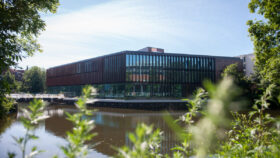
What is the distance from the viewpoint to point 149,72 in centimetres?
4850

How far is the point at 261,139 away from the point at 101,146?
324 inches

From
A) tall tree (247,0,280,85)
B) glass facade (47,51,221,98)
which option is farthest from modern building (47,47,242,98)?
tall tree (247,0,280,85)

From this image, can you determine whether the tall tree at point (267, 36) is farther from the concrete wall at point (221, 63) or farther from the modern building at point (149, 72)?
the concrete wall at point (221, 63)

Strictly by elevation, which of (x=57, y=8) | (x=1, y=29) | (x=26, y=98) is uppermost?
(x=57, y=8)

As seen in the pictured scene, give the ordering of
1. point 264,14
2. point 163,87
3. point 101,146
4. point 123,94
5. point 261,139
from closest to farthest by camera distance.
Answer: point 261,139
point 101,146
point 264,14
point 123,94
point 163,87

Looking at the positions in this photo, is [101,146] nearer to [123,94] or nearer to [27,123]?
[27,123]

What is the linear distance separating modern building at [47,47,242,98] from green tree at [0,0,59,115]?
3573 cm

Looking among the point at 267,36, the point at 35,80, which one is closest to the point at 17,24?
the point at 267,36

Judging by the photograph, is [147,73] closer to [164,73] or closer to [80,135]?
[164,73]

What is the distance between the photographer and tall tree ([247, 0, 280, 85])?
15547 millimetres

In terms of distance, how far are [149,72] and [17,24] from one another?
41364 mm

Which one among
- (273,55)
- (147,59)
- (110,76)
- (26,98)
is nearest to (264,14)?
(273,55)

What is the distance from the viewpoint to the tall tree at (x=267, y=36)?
51.0 ft

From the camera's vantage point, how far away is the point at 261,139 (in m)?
2.64
